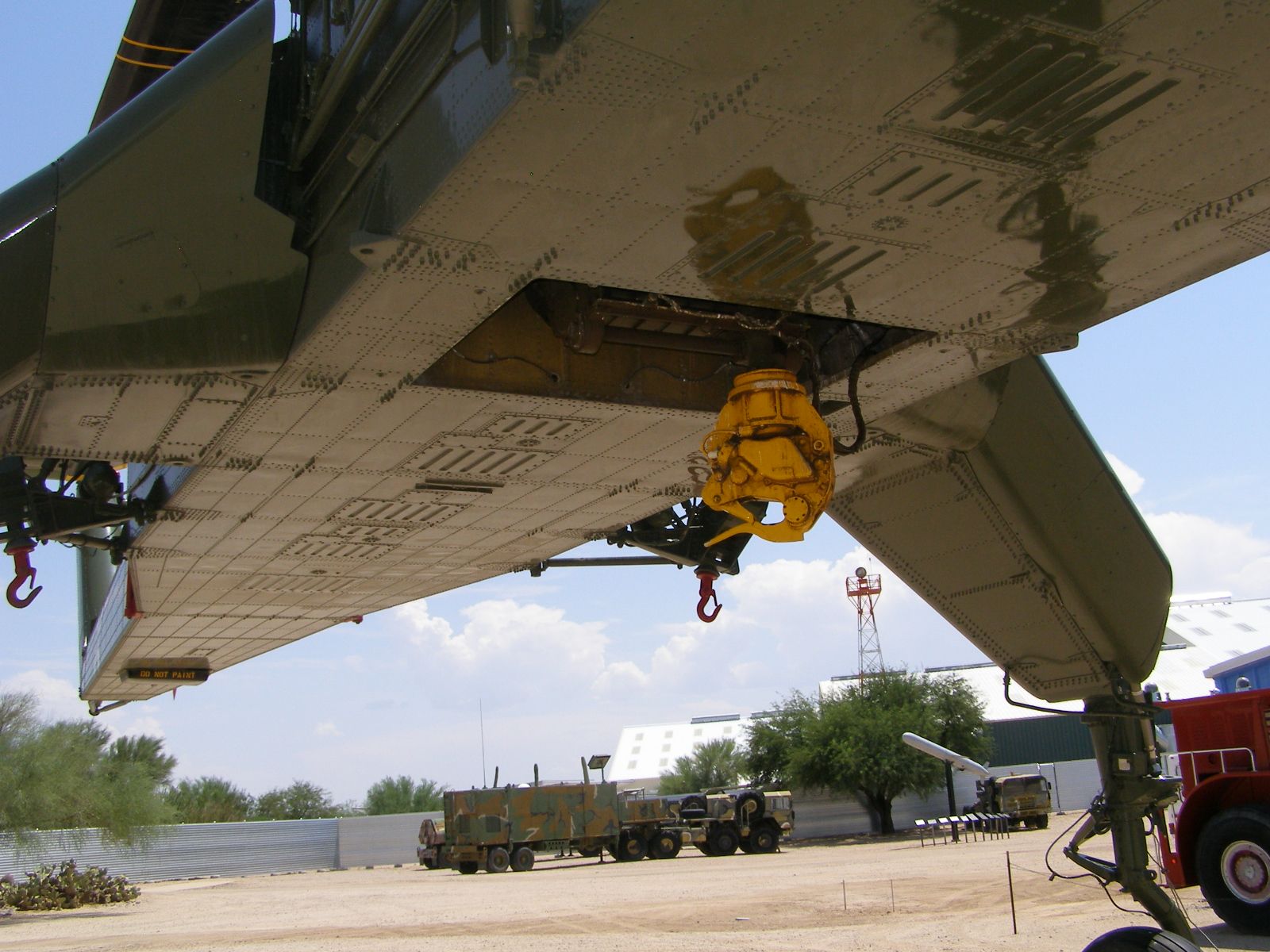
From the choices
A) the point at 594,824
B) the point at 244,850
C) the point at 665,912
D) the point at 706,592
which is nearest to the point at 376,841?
the point at 244,850

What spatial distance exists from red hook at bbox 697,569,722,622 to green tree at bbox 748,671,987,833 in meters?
36.0

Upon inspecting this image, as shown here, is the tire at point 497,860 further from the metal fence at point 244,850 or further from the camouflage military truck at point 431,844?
the metal fence at point 244,850

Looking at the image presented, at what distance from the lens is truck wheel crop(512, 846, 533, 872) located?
3272 centimetres

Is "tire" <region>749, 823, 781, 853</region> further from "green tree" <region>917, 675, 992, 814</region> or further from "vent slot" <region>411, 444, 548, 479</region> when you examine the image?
"vent slot" <region>411, 444, 548, 479</region>

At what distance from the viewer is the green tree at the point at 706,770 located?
60653 mm

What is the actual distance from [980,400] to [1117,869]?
3594 millimetres

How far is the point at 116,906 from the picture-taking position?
29.3m

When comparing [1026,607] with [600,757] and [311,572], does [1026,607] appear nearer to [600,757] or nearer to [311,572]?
[311,572]

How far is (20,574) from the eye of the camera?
8.22 m

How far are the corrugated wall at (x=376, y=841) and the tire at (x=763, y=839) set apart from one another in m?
17.8

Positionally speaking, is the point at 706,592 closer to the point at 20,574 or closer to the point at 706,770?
the point at 20,574

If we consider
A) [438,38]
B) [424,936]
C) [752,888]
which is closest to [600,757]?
[752,888]

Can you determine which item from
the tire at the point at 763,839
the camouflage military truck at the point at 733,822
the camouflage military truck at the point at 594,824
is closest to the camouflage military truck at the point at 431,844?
the camouflage military truck at the point at 594,824

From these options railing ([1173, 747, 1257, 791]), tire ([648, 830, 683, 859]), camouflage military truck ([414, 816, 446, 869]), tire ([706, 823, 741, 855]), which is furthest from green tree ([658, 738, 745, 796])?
railing ([1173, 747, 1257, 791])
